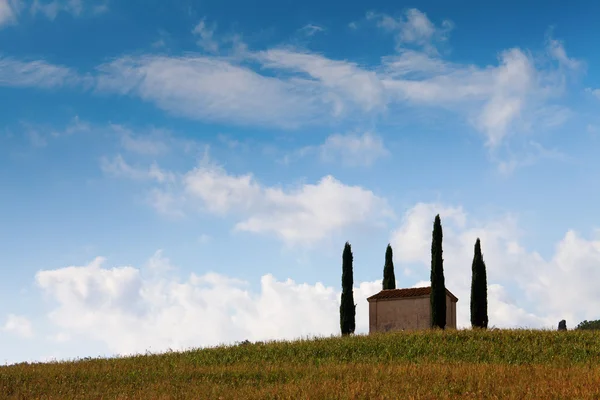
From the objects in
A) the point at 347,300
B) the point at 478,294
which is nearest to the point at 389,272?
the point at 347,300

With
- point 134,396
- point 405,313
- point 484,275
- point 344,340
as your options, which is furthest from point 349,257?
point 134,396

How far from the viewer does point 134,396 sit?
64.2 ft

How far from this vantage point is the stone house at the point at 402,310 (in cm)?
4591

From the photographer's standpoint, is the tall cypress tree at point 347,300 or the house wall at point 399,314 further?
the tall cypress tree at point 347,300

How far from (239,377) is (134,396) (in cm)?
489

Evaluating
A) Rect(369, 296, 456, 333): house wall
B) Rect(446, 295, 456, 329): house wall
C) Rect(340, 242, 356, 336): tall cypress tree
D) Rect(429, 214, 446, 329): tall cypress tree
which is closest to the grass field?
Rect(429, 214, 446, 329): tall cypress tree

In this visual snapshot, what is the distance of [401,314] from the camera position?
46438 mm

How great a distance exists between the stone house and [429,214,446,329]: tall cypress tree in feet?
3.44

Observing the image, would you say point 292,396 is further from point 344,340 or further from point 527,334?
point 527,334

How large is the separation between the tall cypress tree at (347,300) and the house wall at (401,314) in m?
1.86

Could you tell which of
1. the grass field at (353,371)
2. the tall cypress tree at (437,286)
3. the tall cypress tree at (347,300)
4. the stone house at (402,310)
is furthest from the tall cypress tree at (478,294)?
the grass field at (353,371)

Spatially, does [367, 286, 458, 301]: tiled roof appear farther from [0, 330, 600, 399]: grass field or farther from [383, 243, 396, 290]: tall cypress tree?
[0, 330, 600, 399]: grass field

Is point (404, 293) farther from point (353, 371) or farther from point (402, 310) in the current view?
point (353, 371)

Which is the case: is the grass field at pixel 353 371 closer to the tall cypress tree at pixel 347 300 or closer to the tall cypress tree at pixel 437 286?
the tall cypress tree at pixel 437 286
